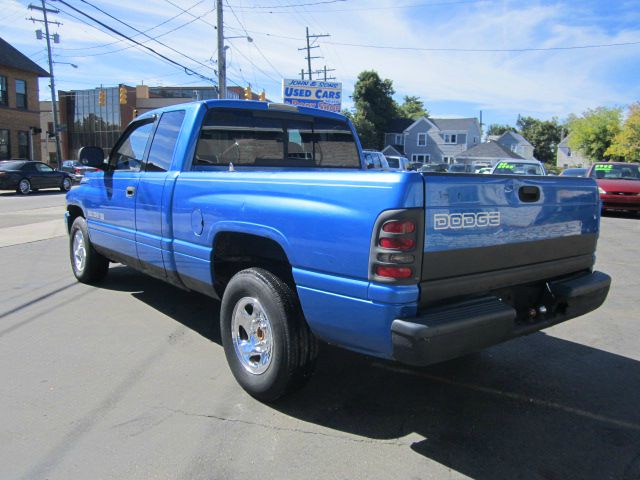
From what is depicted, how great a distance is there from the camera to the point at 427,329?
251 centimetres

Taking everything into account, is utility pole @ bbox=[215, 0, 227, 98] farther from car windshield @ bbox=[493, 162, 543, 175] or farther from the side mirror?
the side mirror

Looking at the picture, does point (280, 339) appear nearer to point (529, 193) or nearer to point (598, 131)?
point (529, 193)

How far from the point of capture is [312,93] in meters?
27.8

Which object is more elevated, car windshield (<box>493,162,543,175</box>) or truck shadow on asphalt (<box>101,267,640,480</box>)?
car windshield (<box>493,162,543,175</box>)

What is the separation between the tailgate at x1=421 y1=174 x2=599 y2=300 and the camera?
8.79ft

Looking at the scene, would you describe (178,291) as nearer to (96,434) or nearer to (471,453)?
(96,434)

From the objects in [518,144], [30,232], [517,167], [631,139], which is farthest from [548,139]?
[30,232]

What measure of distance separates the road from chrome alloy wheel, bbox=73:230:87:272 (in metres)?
1.17

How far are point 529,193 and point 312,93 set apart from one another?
84.8 ft

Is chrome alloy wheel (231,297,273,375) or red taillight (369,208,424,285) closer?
red taillight (369,208,424,285)


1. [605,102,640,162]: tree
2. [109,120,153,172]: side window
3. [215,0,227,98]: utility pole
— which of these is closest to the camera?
[109,120,153,172]: side window

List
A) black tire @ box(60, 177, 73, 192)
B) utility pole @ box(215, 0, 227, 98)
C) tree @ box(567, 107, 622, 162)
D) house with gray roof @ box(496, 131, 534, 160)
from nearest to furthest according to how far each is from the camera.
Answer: utility pole @ box(215, 0, 227, 98) < black tire @ box(60, 177, 73, 192) < tree @ box(567, 107, 622, 162) < house with gray roof @ box(496, 131, 534, 160)

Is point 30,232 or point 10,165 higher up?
point 10,165

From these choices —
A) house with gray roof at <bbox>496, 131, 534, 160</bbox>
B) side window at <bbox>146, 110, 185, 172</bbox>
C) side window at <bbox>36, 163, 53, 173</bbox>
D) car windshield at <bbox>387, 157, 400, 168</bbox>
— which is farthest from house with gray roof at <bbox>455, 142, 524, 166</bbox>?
side window at <bbox>146, 110, 185, 172</bbox>
